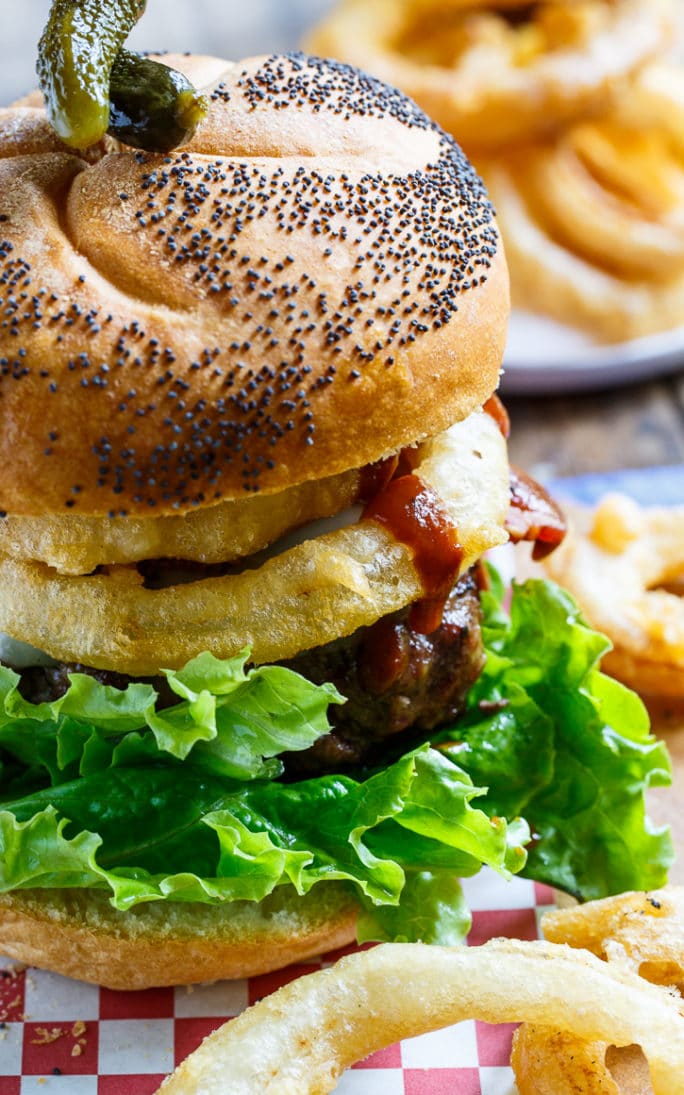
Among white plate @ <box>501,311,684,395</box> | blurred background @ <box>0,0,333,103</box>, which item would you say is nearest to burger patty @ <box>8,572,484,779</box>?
white plate @ <box>501,311,684,395</box>

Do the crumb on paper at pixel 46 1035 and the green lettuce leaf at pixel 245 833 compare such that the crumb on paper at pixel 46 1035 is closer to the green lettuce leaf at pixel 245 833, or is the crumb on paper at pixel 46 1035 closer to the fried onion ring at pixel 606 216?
the green lettuce leaf at pixel 245 833

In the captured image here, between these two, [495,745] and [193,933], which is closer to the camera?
[193,933]

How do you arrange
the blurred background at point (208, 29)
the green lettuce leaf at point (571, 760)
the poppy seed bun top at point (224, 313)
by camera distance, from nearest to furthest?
the poppy seed bun top at point (224, 313), the green lettuce leaf at point (571, 760), the blurred background at point (208, 29)

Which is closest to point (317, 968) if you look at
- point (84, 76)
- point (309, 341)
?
point (309, 341)

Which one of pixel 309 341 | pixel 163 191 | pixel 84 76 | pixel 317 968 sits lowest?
pixel 317 968

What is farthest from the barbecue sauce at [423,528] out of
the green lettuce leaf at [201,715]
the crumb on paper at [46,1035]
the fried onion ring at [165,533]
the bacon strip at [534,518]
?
the crumb on paper at [46,1035]

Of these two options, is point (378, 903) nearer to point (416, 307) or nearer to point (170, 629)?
point (170, 629)
